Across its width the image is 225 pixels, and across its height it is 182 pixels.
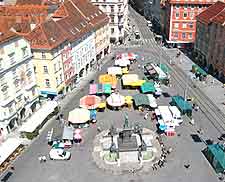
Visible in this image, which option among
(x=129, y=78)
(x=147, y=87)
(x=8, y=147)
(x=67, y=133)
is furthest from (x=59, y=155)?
(x=129, y=78)

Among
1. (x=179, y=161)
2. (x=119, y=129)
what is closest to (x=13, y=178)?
(x=119, y=129)

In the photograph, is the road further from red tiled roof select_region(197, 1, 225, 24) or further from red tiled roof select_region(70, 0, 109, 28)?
red tiled roof select_region(70, 0, 109, 28)

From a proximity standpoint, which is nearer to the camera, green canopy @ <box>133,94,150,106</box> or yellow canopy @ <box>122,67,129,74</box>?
green canopy @ <box>133,94,150,106</box>

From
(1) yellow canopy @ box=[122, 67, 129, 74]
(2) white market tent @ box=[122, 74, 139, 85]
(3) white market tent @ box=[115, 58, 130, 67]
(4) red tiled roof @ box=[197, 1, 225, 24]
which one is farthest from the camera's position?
(3) white market tent @ box=[115, 58, 130, 67]

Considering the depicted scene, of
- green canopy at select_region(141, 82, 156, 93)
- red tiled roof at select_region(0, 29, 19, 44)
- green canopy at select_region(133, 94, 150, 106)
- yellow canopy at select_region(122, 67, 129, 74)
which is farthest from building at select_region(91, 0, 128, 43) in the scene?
red tiled roof at select_region(0, 29, 19, 44)

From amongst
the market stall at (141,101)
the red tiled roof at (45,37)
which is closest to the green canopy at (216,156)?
the market stall at (141,101)

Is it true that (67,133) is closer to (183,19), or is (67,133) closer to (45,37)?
(45,37)

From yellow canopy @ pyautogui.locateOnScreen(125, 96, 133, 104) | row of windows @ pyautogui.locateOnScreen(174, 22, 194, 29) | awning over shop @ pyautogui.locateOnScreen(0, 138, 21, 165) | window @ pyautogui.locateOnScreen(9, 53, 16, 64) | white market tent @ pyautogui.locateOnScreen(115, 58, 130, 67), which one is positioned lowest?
awning over shop @ pyautogui.locateOnScreen(0, 138, 21, 165)

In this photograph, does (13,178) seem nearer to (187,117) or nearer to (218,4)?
(187,117)
